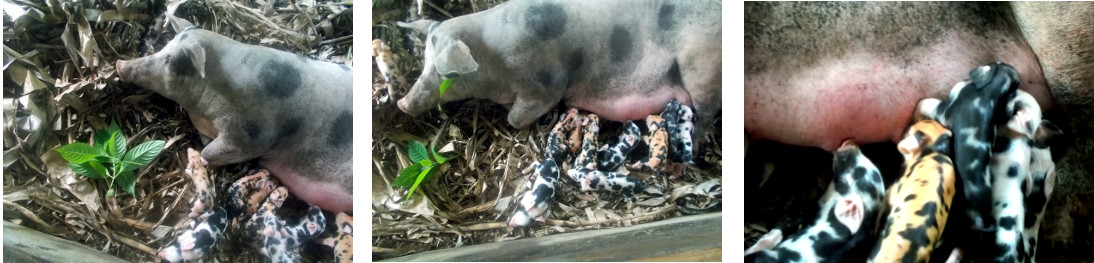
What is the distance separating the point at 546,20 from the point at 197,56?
0.92 meters

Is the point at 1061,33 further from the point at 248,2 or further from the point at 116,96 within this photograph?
the point at 116,96

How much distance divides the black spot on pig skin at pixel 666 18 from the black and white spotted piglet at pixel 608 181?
395 millimetres

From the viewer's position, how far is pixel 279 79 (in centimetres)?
208

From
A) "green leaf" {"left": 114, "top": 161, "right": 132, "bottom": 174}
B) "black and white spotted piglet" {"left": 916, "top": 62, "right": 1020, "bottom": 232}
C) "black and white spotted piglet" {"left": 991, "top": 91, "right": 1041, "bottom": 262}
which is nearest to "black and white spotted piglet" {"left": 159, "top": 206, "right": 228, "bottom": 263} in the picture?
"green leaf" {"left": 114, "top": 161, "right": 132, "bottom": 174}

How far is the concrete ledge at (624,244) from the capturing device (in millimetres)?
2016

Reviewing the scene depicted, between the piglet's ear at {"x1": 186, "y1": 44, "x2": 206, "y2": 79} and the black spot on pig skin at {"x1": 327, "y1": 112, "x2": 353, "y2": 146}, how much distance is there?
0.37m

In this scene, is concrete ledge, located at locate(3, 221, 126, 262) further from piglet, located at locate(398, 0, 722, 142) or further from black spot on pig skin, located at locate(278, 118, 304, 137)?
piglet, located at locate(398, 0, 722, 142)

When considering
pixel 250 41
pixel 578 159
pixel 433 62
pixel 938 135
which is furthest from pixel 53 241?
pixel 938 135

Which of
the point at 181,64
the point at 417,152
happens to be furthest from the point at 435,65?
the point at 181,64

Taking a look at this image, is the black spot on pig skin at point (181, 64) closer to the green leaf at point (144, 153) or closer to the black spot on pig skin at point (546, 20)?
the green leaf at point (144, 153)

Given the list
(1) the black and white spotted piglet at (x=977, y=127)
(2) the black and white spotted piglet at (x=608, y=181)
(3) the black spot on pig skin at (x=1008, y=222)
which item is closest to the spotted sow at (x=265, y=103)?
(2) the black and white spotted piglet at (x=608, y=181)

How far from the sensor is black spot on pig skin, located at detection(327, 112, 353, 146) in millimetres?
2086

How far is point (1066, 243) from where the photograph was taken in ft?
6.47

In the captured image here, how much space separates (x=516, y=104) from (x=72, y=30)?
46.7 inches
